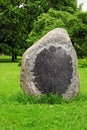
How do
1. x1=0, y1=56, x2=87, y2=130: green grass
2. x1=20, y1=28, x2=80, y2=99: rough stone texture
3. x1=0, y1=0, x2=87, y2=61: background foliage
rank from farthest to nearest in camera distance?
1. x1=0, y1=0, x2=87, y2=61: background foliage
2. x1=20, y1=28, x2=80, y2=99: rough stone texture
3. x1=0, y1=56, x2=87, y2=130: green grass

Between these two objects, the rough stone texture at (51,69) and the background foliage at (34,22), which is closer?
the rough stone texture at (51,69)

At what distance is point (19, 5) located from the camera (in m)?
49.9

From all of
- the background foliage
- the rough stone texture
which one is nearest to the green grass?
the rough stone texture

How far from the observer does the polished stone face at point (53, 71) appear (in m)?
11.4

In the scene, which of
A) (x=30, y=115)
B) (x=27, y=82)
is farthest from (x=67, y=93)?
(x=30, y=115)

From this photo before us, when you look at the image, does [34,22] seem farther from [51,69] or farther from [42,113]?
[42,113]

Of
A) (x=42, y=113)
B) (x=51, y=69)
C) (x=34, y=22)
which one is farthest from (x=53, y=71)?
(x=34, y=22)

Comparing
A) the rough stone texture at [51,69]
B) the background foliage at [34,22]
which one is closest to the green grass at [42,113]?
the rough stone texture at [51,69]

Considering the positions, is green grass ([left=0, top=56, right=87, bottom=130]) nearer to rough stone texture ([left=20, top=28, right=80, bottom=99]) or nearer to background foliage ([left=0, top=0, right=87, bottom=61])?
rough stone texture ([left=20, top=28, right=80, bottom=99])

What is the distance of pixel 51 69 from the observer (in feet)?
37.3

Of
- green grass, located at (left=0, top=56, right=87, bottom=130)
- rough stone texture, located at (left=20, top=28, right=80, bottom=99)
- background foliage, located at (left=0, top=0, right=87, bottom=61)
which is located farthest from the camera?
background foliage, located at (left=0, top=0, right=87, bottom=61)

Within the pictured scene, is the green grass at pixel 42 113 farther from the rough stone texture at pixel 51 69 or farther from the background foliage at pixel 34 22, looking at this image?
the background foliage at pixel 34 22

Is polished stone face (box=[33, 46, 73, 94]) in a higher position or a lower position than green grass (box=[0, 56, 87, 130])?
higher

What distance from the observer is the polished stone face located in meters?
11.4
